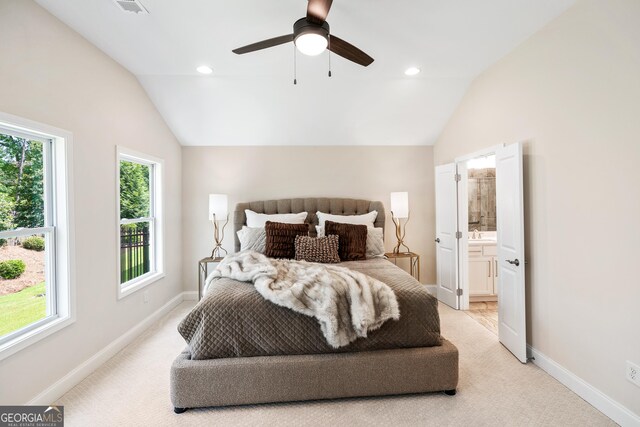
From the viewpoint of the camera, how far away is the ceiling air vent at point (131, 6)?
79.4 inches

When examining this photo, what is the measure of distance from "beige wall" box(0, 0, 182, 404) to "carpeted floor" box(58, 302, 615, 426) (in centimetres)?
34

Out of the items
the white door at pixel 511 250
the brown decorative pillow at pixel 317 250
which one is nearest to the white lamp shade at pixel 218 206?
the brown decorative pillow at pixel 317 250

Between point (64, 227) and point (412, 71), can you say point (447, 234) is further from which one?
point (64, 227)

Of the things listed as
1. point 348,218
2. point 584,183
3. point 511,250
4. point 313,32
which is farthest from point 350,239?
point 313,32

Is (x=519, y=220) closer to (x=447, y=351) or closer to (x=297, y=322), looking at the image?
(x=447, y=351)

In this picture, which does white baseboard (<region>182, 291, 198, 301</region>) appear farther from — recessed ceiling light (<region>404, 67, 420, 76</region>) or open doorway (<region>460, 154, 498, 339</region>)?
recessed ceiling light (<region>404, 67, 420, 76</region>)

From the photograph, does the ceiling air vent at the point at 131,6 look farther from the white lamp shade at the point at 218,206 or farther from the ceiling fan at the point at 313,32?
the white lamp shade at the point at 218,206

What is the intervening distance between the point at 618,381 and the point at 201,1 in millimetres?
3668

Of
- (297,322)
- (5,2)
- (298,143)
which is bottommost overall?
(297,322)

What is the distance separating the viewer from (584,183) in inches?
83.9

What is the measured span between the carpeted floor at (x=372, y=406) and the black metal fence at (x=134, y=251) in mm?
1063

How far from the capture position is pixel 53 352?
2164 mm

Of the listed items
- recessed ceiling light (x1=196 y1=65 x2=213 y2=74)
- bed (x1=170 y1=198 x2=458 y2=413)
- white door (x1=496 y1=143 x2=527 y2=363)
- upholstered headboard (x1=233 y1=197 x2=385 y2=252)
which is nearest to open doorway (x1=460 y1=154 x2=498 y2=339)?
white door (x1=496 y1=143 x2=527 y2=363)

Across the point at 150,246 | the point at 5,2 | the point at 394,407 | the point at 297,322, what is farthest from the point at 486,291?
the point at 5,2
